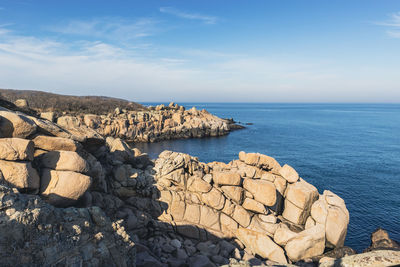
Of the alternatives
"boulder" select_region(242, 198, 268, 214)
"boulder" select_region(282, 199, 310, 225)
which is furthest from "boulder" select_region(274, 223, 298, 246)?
"boulder" select_region(282, 199, 310, 225)

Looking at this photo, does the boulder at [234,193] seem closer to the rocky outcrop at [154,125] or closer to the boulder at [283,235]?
the boulder at [283,235]

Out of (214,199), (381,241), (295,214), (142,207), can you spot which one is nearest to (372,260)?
(295,214)

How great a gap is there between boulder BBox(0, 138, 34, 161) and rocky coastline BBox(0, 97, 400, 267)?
0.05 m

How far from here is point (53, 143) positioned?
52.1ft

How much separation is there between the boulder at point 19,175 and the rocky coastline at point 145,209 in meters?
0.06

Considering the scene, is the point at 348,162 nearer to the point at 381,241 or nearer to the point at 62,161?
the point at 381,241

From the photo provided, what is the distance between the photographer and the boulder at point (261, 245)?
20.8m

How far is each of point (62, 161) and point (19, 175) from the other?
108 inches

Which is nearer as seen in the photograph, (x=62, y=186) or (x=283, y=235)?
(x=62, y=186)

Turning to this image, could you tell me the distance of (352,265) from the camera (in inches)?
559

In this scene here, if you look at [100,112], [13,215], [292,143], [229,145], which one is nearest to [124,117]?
[100,112]

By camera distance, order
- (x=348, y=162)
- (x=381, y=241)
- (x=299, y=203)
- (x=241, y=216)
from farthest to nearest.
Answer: (x=348, y=162) < (x=381, y=241) < (x=299, y=203) < (x=241, y=216)

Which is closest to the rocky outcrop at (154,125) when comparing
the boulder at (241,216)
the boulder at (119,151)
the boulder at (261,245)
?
the boulder at (119,151)

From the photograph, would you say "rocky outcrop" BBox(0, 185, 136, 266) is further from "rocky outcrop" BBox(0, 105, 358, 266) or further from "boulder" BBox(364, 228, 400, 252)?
"boulder" BBox(364, 228, 400, 252)
